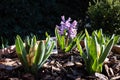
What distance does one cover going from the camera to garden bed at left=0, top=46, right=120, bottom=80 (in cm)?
306

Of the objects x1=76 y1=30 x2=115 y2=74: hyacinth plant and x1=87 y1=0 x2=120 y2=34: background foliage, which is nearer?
x1=76 y1=30 x2=115 y2=74: hyacinth plant

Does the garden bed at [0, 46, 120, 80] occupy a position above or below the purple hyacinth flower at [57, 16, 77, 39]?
below

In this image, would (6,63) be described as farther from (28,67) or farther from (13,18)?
(13,18)

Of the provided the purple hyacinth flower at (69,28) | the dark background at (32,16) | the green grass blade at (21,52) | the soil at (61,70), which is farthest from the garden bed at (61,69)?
the dark background at (32,16)

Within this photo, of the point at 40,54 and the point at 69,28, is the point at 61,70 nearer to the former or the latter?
the point at 40,54

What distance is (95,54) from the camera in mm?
3029

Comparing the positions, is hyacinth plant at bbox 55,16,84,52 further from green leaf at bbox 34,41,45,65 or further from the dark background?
the dark background

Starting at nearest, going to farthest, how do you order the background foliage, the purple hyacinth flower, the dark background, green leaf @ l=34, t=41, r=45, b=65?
1. green leaf @ l=34, t=41, r=45, b=65
2. the purple hyacinth flower
3. the background foliage
4. the dark background

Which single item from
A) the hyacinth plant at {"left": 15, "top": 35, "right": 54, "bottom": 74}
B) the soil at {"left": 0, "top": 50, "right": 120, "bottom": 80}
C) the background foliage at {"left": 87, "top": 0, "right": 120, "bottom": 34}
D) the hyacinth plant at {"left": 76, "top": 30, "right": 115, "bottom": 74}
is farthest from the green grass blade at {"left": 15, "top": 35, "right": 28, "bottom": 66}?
the background foliage at {"left": 87, "top": 0, "right": 120, "bottom": 34}

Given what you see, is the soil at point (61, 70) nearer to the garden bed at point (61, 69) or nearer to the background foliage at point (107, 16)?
the garden bed at point (61, 69)

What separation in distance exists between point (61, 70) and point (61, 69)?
14 millimetres

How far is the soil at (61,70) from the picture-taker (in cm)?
306

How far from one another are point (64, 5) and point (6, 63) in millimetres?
4449

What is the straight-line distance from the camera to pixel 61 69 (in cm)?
320
